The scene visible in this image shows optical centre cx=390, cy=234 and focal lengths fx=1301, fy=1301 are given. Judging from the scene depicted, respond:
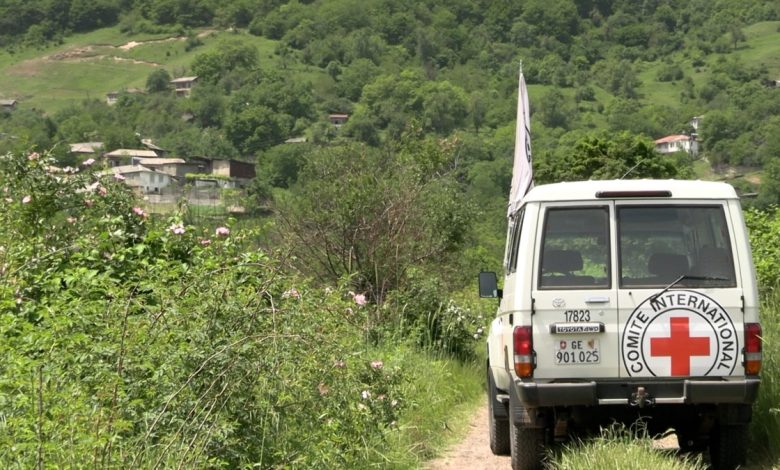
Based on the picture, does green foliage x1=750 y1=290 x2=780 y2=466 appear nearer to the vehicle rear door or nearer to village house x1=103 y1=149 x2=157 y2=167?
the vehicle rear door

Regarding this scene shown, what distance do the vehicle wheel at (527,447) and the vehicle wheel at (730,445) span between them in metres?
1.15

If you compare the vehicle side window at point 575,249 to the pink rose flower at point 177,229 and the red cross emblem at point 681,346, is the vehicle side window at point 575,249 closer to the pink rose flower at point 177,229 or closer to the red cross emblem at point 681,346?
the red cross emblem at point 681,346

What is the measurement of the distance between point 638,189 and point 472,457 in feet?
10.2

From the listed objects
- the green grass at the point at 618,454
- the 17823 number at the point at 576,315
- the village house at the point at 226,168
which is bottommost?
the village house at the point at 226,168

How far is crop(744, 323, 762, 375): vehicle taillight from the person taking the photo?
26.0 feet

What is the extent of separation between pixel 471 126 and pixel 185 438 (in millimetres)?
171244

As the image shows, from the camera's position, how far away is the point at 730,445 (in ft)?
27.5

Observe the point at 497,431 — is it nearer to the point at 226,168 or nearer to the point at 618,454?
the point at 618,454

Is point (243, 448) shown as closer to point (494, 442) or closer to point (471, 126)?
point (494, 442)

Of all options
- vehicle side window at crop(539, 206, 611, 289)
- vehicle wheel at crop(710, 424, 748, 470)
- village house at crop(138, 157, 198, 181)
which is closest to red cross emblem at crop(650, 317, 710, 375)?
vehicle side window at crop(539, 206, 611, 289)

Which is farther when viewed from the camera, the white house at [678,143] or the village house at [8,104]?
the village house at [8,104]

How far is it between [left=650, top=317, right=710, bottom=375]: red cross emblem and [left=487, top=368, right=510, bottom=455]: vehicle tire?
2284mm

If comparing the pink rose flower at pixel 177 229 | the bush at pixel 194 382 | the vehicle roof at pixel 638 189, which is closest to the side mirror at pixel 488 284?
the bush at pixel 194 382

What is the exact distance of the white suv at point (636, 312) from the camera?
7.93 meters
